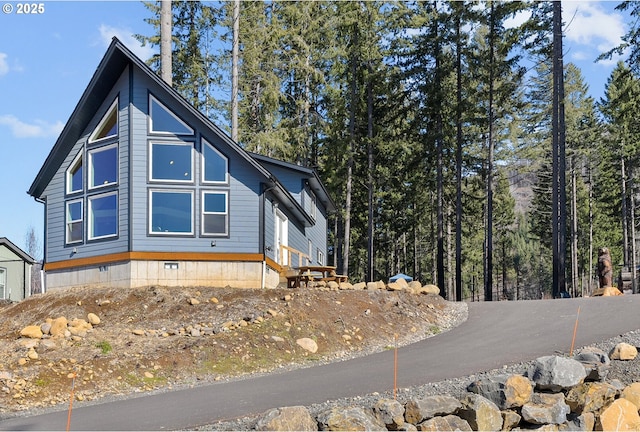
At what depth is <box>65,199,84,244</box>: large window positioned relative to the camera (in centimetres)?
2048

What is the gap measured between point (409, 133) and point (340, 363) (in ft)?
77.6

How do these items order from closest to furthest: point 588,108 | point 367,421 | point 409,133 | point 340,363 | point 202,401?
point 367,421 < point 202,401 < point 340,363 < point 409,133 < point 588,108

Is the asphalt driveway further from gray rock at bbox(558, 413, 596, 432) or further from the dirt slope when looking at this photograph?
gray rock at bbox(558, 413, 596, 432)

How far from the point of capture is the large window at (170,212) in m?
19.3

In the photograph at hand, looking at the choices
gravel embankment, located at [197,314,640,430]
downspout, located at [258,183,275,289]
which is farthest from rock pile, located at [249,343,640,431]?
downspout, located at [258,183,275,289]

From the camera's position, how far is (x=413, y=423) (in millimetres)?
8945

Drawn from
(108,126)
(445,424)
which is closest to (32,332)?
(108,126)

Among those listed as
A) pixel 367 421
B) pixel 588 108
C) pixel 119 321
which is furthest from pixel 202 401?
pixel 588 108

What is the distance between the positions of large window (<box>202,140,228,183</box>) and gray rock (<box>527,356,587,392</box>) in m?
11.8

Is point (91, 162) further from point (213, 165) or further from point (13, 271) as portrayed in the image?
point (13, 271)

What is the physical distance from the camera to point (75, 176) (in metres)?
21.0

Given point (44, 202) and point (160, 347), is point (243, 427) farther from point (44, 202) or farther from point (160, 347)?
point (44, 202)

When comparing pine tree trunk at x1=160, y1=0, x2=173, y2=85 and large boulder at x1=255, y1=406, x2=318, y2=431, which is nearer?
large boulder at x1=255, y1=406, x2=318, y2=431

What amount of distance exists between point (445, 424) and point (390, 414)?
31.1 inches
